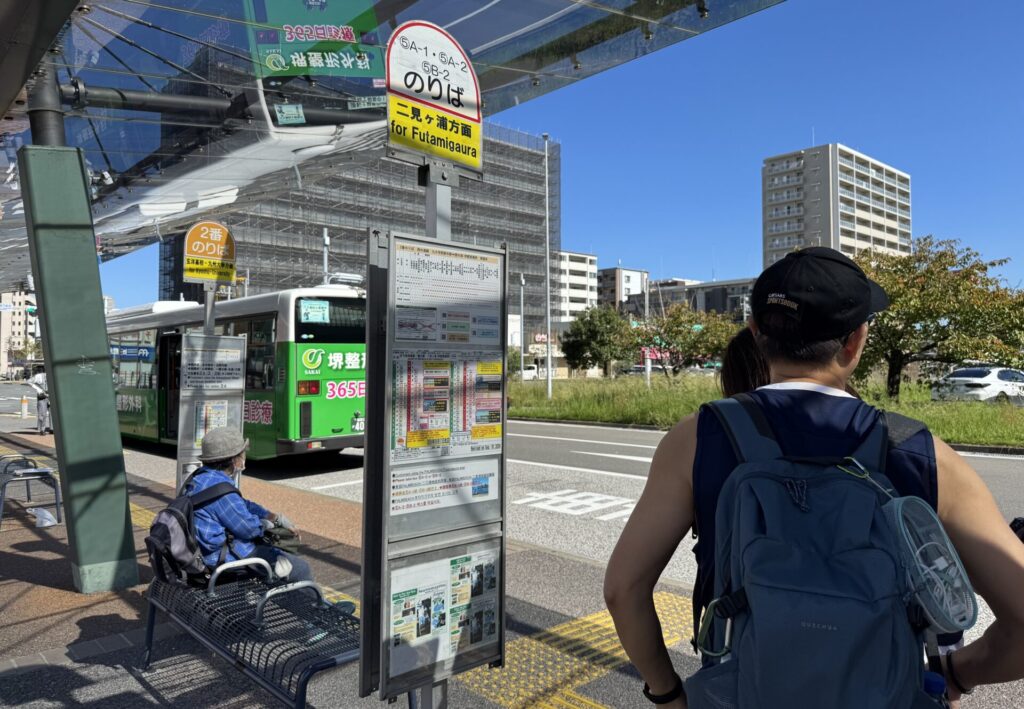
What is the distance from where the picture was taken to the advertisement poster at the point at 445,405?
9.27 ft

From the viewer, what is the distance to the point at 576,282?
126000mm

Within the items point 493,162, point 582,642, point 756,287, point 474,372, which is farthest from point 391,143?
point 493,162

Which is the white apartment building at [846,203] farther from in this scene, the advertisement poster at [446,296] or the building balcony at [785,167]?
the advertisement poster at [446,296]

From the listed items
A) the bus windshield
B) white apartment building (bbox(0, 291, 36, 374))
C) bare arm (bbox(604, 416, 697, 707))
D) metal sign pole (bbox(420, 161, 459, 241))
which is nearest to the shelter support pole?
metal sign pole (bbox(420, 161, 459, 241))

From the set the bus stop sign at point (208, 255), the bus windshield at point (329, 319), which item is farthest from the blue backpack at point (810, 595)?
the bus windshield at point (329, 319)

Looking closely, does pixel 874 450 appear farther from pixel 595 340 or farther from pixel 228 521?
pixel 595 340

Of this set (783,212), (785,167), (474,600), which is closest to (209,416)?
(474,600)

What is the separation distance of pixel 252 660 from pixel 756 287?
9.87ft

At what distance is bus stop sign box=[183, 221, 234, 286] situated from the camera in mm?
7730

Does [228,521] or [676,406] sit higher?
[228,521]

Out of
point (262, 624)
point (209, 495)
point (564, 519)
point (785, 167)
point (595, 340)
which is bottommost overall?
point (564, 519)

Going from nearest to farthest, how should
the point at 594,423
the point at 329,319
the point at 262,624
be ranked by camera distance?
the point at 262,624
the point at 329,319
the point at 594,423

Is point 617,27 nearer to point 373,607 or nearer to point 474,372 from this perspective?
point 474,372

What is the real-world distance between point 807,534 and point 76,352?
18.0 feet
